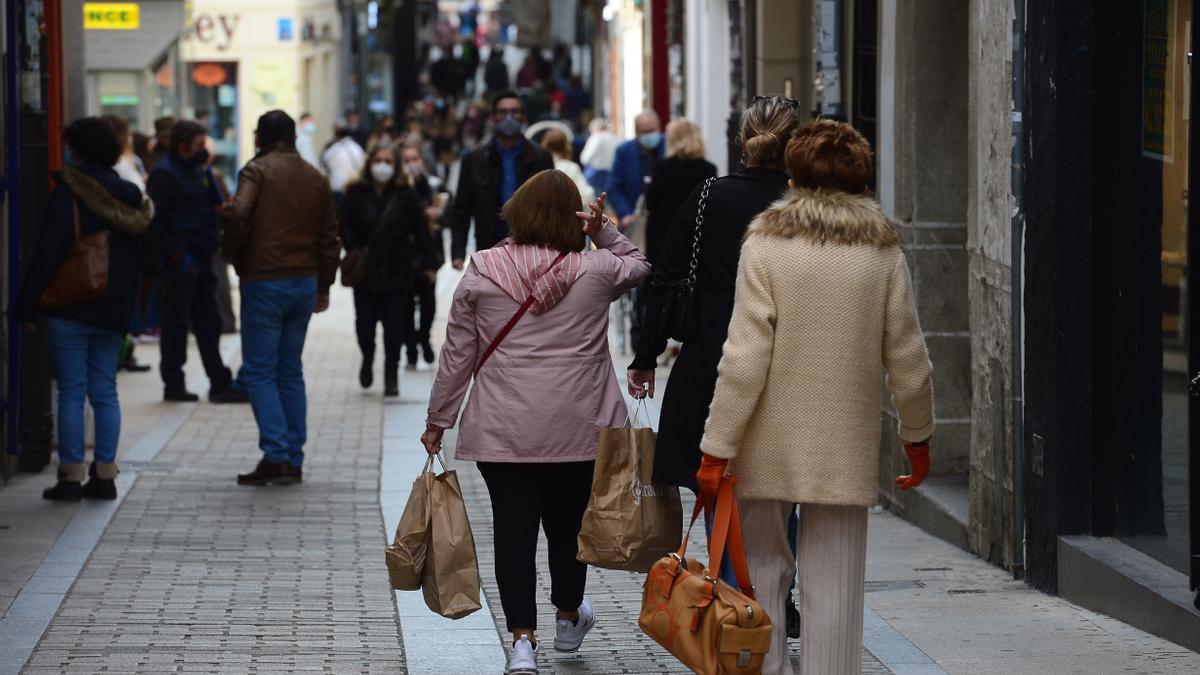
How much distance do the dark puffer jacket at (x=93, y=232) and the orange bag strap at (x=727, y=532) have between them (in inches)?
192

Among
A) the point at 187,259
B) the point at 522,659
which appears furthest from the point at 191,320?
the point at 522,659

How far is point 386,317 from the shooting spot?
47.6ft

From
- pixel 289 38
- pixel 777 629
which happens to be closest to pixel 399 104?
pixel 289 38

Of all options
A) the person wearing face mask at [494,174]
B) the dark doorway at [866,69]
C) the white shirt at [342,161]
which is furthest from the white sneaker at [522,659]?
the white shirt at [342,161]

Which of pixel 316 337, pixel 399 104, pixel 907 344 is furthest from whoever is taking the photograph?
pixel 399 104

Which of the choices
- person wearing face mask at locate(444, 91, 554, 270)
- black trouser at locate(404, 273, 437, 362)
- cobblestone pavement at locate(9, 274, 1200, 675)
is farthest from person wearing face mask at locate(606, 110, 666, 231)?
cobblestone pavement at locate(9, 274, 1200, 675)

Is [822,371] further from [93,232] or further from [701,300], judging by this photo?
[93,232]

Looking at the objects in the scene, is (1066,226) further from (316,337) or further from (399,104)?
(399,104)

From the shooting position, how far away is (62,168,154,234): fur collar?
9688mm

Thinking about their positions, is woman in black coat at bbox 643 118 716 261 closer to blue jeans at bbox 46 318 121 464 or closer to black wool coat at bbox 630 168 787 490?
blue jeans at bbox 46 318 121 464

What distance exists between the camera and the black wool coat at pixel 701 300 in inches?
246

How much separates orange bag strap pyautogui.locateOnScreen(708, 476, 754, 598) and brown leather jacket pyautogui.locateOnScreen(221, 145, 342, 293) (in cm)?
512

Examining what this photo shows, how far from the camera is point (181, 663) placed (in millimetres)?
6680

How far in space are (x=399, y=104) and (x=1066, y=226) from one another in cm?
4858
